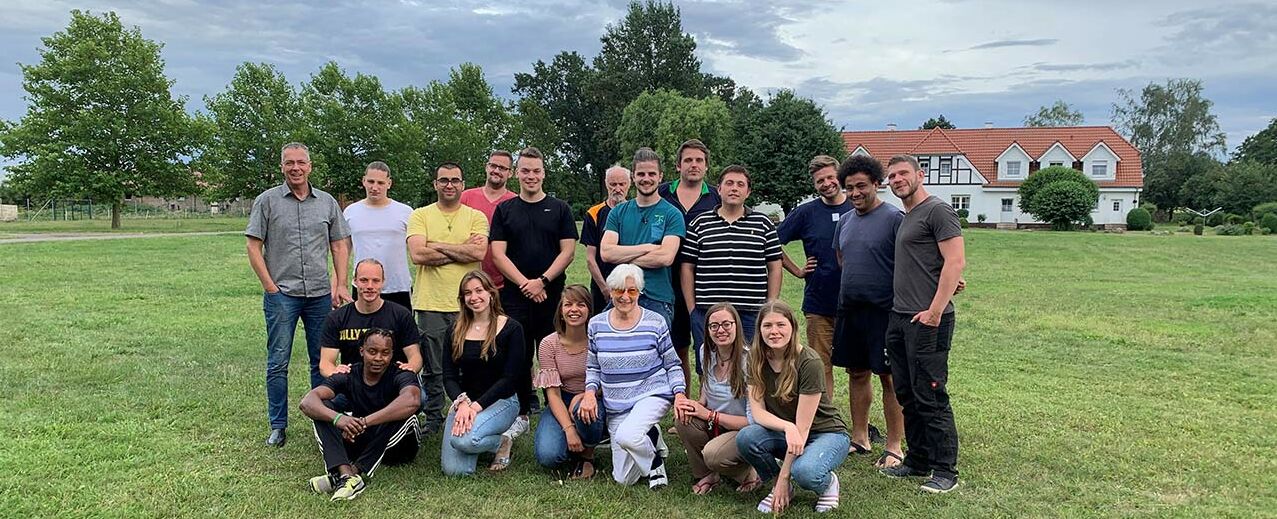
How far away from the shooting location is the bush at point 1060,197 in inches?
1510

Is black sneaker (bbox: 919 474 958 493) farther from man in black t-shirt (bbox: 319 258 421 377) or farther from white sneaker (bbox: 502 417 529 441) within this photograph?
man in black t-shirt (bbox: 319 258 421 377)

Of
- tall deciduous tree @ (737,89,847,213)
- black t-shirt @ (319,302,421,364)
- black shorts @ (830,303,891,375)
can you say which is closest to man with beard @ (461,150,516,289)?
black t-shirt @ (319,302,421,364)

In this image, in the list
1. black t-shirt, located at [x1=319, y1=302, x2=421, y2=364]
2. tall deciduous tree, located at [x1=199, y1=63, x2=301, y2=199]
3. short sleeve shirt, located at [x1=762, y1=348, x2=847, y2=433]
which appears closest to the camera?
short sleeve shirt, located at [x1=762, y1=348, x2=847, y2=433]

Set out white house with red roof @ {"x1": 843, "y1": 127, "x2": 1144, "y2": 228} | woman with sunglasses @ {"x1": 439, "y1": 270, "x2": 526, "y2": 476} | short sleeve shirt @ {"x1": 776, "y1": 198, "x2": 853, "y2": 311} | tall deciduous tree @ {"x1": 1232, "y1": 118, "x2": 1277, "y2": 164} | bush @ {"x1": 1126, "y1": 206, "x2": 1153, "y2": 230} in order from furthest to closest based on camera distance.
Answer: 1. tall deciduous tree @ {"x1": 1232, "y1": 118, "x2": 1277, "y2": 164}
2. white house with red roof @ {"x1": 843, "y1": 127, "x2": 1144, "y2": 228}
3. bush @ {"x1": 1126, "y1": 206, "x2": 1153, "y2": 230}
4. short sleeve shirt @ {"x1": 776, "y1": 198, "x2": 853, "y2": 311}
5. woman with sunglasses @ {"x1": 439, "y1": 270, "x2": 526, "y2": 476}

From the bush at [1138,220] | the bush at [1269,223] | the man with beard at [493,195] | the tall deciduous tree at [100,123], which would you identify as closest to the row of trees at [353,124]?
the tall deciduous tree at [100,123]

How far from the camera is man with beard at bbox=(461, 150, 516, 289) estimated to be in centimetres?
573

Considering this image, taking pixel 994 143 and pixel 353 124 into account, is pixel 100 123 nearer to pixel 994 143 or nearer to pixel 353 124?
pixel 353 124

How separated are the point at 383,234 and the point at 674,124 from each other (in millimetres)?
37067

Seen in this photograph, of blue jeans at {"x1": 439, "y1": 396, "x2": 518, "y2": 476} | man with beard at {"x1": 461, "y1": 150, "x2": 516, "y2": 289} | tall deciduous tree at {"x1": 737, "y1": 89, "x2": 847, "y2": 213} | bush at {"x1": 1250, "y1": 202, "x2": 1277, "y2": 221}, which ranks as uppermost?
tall deciduous tree at {"x1": 737, "y1": 89, "x2": 847, "y2": 213}

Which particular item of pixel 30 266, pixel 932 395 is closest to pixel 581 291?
pixel 932 395

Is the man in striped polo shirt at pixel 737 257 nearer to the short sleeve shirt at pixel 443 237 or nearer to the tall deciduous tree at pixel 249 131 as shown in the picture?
the short sleeve shirt at pixel 443 237

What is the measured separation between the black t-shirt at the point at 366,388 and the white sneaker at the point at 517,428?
60 centimetres

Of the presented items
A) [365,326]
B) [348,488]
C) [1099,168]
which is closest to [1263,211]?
[1099,168]

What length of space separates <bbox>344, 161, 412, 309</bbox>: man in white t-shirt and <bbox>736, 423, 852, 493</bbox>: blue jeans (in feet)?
9.04
